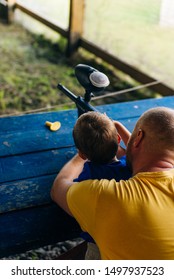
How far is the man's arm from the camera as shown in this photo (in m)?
1.50

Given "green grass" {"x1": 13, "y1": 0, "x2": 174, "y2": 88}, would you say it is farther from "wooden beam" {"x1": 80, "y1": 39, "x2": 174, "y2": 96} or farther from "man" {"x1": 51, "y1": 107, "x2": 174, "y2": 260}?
"man" {"x1": 51, "y1": 107, "x2": 174, "y2": 260}

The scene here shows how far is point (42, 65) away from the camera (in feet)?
16.6

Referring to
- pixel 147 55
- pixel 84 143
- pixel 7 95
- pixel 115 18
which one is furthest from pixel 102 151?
pixel 115 18

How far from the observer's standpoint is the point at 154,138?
1.23m

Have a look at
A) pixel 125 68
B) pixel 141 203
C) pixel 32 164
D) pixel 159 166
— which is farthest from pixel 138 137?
pixel 125 68

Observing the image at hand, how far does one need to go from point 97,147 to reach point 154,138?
22 centimetres

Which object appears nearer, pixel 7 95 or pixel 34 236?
pixel 34 236

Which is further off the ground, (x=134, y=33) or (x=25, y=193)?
(x=25, y=193)

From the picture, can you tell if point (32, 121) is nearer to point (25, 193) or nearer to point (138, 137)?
point (25, 193)

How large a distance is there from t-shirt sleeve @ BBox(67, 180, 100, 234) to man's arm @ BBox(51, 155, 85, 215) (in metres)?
0.22

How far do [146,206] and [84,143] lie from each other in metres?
0.37

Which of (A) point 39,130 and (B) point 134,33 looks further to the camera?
(B) point 134,33
